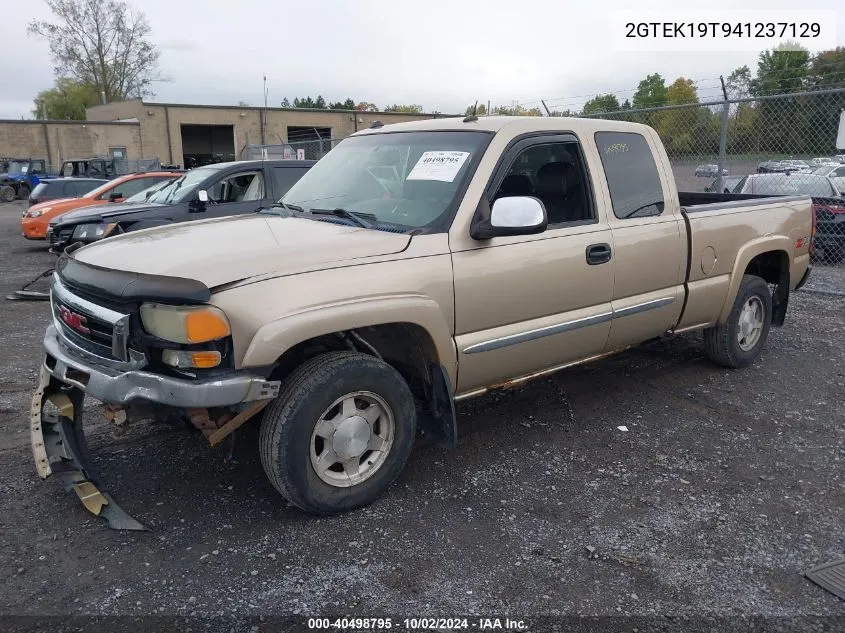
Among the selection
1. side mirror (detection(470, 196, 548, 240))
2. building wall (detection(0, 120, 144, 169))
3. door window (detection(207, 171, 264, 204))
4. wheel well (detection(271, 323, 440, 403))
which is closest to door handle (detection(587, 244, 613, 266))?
side mirror (detection(470, 196, 548, 240))

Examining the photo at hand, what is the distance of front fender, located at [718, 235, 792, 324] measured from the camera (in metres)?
5.17

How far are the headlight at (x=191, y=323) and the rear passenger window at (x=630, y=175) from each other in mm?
2641

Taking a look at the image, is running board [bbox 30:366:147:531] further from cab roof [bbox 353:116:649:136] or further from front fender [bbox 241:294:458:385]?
cab roof [bbox 353:116:649:136]

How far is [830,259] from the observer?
10695 mm

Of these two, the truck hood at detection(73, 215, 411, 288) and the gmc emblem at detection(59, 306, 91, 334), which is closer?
the truck hood at detection(73, 215, 411, 288)

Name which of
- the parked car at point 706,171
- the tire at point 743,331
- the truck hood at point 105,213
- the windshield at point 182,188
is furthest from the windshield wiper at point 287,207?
the parked car at point 706,171

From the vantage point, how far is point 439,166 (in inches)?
151

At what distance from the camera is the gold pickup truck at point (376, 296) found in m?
2.93

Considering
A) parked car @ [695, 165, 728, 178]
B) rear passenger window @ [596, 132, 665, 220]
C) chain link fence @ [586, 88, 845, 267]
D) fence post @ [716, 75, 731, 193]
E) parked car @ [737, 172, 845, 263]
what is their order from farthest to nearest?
parked car @ [695, 165, 728, 178] → parked car @ [737, 172, 845, 263] → chain link fence @ [586, 88, 845, 267] → fence post @ [716, 75, 731, 193] → rear passenger window @ [596, 132, 665, 220]

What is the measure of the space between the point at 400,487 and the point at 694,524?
1516 millimetres

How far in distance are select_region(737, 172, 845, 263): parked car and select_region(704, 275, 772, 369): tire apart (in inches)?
198

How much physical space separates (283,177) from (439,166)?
5848 millimetres

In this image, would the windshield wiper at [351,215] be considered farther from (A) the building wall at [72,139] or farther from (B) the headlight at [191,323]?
(A) the building wall at [72,139]

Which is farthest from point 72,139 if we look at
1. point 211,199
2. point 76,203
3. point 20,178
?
point 211,199
